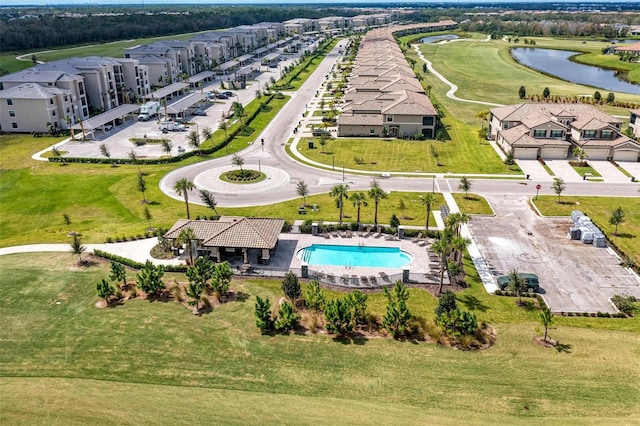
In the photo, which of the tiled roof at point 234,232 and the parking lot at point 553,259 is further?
the tiled roof at point 234,232

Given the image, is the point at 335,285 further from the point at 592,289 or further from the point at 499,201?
the point at 499,201

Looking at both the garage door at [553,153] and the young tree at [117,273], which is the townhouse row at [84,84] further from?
the garage door at [553,153]

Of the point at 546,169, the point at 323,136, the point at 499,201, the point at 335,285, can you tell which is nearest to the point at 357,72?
the point at 323,136

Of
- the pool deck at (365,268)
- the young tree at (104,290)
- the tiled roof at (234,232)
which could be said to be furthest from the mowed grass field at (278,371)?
the tiled roof at (234,232)

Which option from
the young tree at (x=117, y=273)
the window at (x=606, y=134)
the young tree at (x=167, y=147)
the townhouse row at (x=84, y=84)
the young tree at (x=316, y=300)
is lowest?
the young tree at (x=316, y=300)

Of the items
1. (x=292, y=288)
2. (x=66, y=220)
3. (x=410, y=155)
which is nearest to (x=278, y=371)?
(x=292, y=288)

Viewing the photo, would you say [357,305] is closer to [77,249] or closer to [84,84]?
[77,249]
